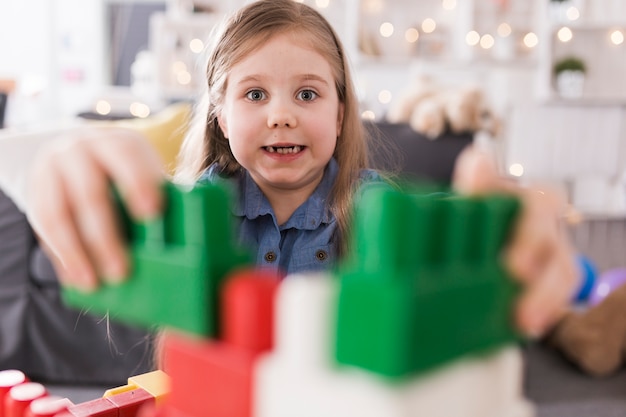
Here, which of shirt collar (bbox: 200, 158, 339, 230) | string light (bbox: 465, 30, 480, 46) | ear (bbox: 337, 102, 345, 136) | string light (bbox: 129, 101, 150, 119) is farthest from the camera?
string light (bbox: 465, 30, 480, 46)

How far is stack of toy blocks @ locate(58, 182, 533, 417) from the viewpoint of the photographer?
0.83ft

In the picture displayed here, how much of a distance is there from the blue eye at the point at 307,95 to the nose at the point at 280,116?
35 millimetres

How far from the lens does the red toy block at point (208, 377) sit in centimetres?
29

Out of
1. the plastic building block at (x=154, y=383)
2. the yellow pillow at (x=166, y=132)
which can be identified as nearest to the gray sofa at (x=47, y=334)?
the yellow pillow at (x=166, y=132)

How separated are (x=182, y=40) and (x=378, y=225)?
11.6 ft

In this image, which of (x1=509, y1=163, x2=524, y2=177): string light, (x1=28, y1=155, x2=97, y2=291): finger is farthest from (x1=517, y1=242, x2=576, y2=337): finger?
(x1=509, y1=163, x2=524, y2=177): string light

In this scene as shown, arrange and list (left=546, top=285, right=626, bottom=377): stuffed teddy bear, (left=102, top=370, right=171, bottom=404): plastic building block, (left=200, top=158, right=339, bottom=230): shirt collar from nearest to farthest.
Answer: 1. (left=102, top=370, right=171, bottom=404): plastic building block
2. (left=200, top=158, right=339, bottom=230): shirt collar
3. (left=546, top=285, right=626, bottom=377): stuffed teddy bear

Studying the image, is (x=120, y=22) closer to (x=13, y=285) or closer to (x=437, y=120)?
(x=437, y=120)

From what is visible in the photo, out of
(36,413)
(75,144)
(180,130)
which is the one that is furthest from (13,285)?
(75,144)

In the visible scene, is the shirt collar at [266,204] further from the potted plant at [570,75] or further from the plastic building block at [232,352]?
the potted plant at [570,75]

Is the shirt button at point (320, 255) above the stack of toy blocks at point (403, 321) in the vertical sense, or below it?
below

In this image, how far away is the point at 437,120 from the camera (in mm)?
A: 2396

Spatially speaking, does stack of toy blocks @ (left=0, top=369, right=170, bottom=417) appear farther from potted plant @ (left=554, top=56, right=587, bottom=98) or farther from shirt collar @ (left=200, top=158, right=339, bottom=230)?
potted plant @ (left=554, top=56, right=587, bottom=98)

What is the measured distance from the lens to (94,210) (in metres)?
0.32
